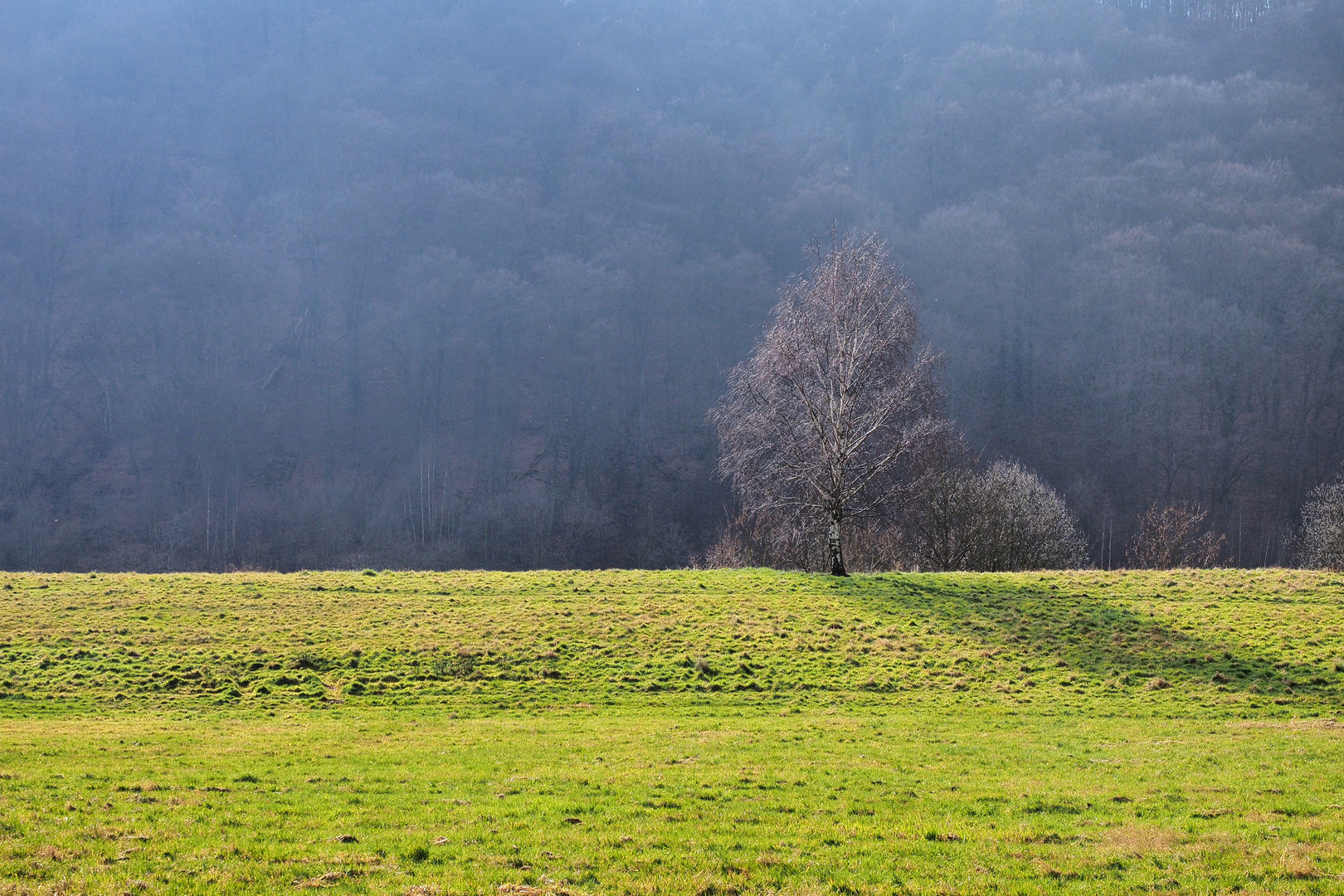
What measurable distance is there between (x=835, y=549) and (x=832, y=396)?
6685mm

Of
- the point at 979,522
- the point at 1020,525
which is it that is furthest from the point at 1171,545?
the point at 979,522

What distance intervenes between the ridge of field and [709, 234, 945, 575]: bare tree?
513cm

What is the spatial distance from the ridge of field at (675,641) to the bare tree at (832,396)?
513 cm

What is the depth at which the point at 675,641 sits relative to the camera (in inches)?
1148

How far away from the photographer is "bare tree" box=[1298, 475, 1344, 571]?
237ft

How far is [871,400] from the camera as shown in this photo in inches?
1672

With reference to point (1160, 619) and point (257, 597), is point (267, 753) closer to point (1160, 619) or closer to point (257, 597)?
point (257, 597)

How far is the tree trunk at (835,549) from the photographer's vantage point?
39438 mm

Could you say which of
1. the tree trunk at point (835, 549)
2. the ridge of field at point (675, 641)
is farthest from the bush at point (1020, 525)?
the tree trunk at point (835, 549)

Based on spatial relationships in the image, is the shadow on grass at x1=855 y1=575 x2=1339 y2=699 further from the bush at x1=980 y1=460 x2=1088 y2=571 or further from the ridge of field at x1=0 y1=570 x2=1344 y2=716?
the bush at x1=980 y1=460 x2=1088 y2=571

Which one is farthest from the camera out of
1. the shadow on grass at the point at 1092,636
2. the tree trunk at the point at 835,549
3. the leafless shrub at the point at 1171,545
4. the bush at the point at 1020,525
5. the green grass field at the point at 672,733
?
the leafless shrub at the point at 1171,545

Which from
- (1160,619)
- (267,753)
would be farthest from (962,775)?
(1160,619)

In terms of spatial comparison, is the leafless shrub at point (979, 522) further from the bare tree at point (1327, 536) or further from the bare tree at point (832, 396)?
the bare tree at point (1327, 536)

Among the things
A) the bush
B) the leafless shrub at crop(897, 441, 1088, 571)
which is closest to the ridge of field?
the leafless shrub at crop(897, 441, 1088, 571)
